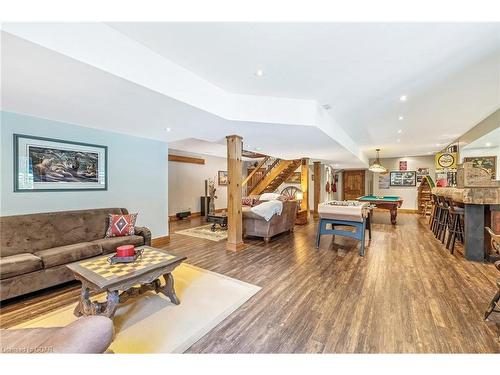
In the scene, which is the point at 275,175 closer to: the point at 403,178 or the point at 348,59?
the point at 403,178

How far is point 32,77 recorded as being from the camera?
2068 millimetres

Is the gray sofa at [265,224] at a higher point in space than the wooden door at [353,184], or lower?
lower

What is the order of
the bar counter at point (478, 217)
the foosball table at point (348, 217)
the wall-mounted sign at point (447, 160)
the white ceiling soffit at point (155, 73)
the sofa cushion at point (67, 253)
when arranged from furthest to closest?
the wall-mounted sign at point (447, 160)
the foosball table at point (348, 217)
the bar counter at point (478, 217)
the sofa cushion at point (67, 253)
the white ceiling soffit at point (155, 73)

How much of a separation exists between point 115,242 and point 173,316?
5.77ft

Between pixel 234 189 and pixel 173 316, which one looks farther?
pixel 234 189

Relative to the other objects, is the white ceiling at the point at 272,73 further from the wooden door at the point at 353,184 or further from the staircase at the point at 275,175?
the wooden door at the point at 353,184

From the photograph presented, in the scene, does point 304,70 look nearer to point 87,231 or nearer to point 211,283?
point 211,283

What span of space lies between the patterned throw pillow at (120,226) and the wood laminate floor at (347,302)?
92 centimetres

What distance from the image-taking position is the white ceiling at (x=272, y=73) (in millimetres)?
1950

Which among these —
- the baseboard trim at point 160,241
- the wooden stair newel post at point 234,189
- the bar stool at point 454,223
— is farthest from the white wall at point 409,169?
the baseboard trim at point 160,241

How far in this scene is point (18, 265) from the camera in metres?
2.46

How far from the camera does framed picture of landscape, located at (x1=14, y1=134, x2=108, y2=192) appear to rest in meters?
3.12

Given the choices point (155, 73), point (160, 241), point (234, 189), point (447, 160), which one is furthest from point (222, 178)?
point (447, 160)

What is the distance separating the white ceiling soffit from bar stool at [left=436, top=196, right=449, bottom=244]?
3219 millimetres
